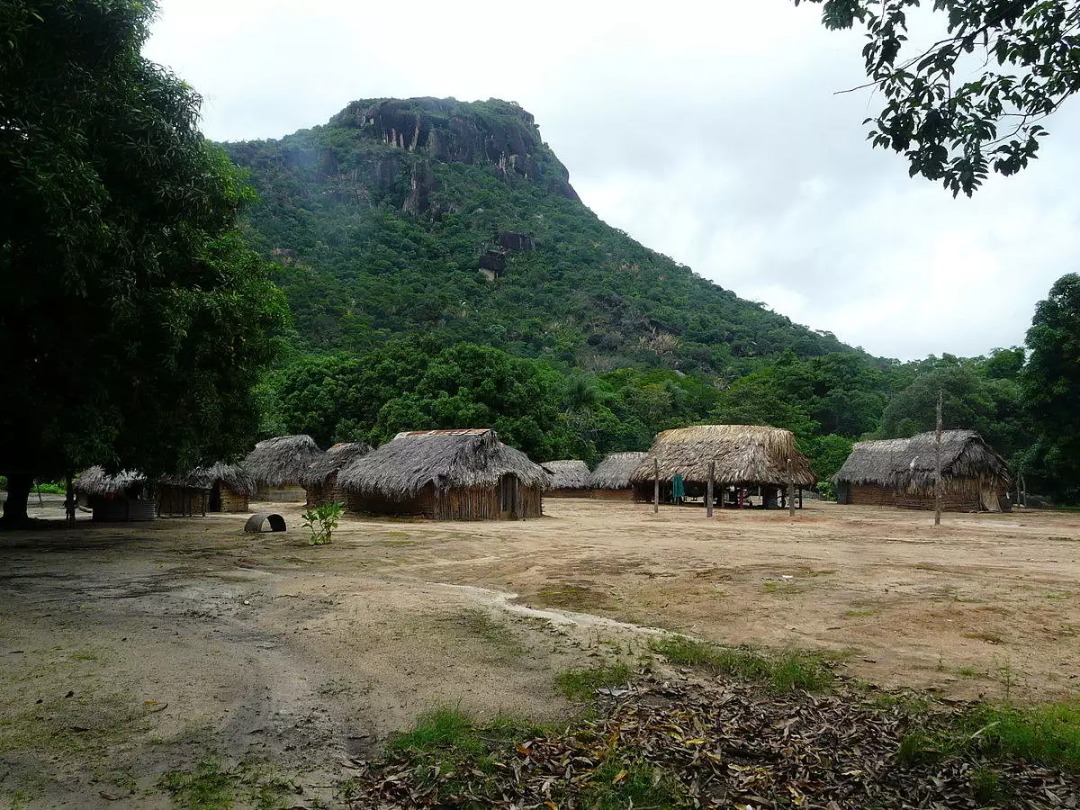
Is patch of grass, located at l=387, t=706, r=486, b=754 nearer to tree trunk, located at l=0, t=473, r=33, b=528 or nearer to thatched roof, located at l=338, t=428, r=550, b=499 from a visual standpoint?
tree trunk, located at l=0, t=473, r=33, b=528

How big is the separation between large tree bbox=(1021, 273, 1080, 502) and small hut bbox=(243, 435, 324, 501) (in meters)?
28.8

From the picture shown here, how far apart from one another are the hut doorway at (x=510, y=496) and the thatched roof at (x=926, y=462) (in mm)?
17363

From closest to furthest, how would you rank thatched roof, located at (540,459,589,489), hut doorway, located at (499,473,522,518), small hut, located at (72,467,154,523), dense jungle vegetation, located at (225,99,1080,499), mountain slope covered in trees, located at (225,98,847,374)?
small hut, located at (72,467,154,523)
hut doorway, located at (499,473,522,518)
dense jungle vegetation, located at (225,99,1080,499)
thatched roof, located at (540,459,589,489)
mountain slope covered in trees, located at (225,98,847,374)

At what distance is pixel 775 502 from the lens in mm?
31531

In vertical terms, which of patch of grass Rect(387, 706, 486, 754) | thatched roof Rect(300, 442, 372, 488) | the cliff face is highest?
the cliff face

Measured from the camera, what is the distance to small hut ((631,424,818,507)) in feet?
98.0

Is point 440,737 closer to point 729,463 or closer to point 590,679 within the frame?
point 590,679

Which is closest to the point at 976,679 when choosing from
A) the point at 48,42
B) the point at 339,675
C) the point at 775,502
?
the point at 339,675

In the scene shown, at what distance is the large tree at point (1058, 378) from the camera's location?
25750 mm

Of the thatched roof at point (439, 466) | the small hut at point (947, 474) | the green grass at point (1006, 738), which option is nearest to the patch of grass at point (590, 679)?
the green grass at point (1006, 738)

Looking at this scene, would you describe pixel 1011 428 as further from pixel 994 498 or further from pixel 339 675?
pixel 339 675

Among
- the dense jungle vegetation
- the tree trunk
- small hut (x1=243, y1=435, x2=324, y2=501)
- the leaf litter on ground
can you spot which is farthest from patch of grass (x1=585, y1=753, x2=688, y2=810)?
small hut (x1=243, y1=435, x2=324, y2=501)

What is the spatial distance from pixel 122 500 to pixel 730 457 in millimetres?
22523

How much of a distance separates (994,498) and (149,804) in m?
33.0
